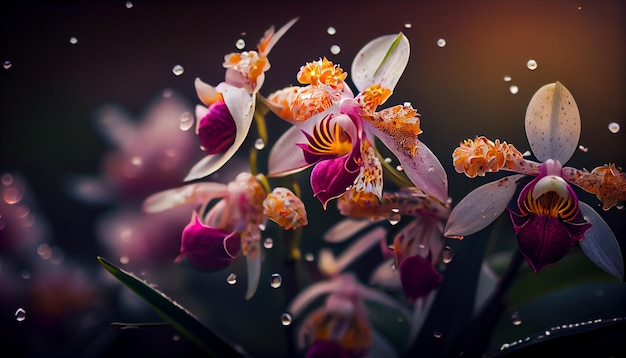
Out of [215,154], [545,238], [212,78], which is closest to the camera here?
[545,238]

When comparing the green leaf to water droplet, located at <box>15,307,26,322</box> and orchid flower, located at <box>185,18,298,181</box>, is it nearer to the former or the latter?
orchid flower, located at <box>185,18,298,181</box>

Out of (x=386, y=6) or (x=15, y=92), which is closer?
(x=386, y=6)

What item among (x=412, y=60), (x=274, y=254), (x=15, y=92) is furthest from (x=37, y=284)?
(x=412, y=60)

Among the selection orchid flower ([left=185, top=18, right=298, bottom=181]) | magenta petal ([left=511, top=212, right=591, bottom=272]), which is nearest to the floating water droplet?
orchid flower ([left=185, top=18, right=298, bottom=181])

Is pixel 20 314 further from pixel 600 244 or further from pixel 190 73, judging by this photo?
pixel 600 244

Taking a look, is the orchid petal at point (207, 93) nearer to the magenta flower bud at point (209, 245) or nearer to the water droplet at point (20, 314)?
the magenta flower bud at point (209, 245)

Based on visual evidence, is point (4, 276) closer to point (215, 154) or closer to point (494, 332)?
point (215, 154)

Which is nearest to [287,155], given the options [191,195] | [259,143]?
[259,143]

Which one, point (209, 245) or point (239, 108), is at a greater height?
point (239, 108)
